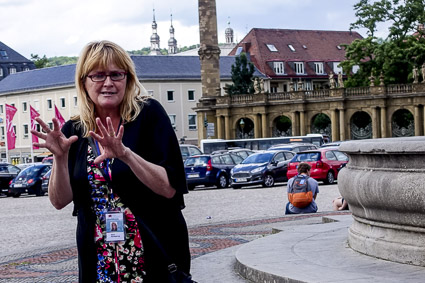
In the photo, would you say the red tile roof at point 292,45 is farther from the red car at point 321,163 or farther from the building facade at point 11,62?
the red car at point 321,163

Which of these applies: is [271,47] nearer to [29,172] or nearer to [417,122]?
[417,122]

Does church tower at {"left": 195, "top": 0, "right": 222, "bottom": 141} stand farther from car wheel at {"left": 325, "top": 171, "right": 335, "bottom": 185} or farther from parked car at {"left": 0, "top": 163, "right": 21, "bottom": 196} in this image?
car wheel at {"left": 325, "top": 171, "right": 335, "bottom": 185}

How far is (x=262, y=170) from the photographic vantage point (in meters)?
38.6

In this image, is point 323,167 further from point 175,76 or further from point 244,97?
point 175,76

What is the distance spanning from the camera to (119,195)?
15.1ft

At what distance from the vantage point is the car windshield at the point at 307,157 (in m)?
37.4

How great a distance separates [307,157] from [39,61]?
118m

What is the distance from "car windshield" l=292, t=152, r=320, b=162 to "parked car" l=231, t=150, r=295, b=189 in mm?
1625

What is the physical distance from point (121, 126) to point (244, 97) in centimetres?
8054

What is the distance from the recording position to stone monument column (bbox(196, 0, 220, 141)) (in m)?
82.8

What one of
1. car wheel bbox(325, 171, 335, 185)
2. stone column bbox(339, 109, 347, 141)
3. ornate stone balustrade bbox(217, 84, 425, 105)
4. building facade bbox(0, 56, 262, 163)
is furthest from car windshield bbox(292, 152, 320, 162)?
building facade bbox(0, 56, 262, 163)

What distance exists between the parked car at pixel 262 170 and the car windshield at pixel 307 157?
1625 mm

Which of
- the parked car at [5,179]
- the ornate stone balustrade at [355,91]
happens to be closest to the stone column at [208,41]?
the ornate stone balustrade at [355,91]

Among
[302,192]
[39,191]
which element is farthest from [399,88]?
[302,192]
